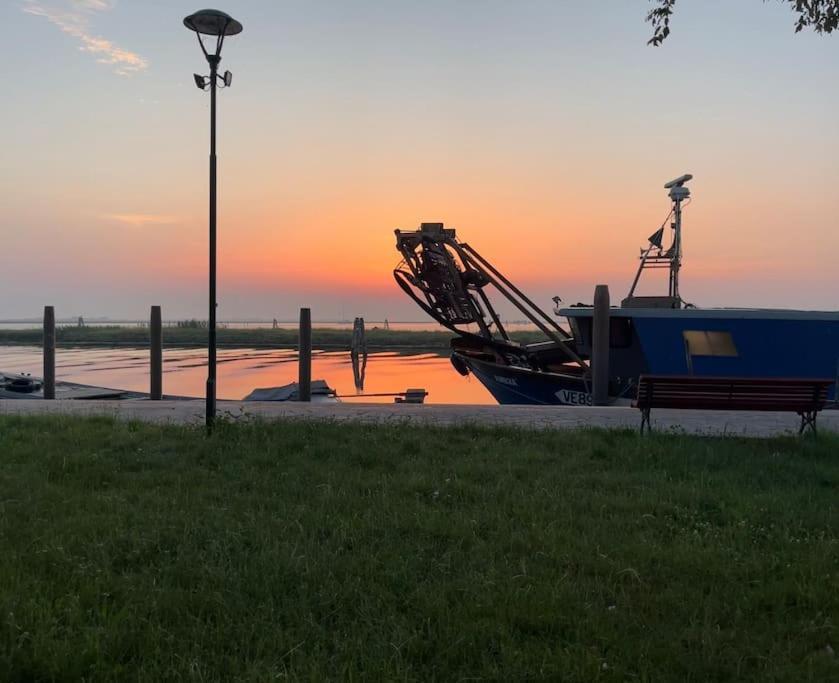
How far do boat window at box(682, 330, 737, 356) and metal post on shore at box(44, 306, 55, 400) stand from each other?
1413 centimetres

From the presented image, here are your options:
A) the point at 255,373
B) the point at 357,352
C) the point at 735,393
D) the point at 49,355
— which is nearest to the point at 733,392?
the point at 735,393

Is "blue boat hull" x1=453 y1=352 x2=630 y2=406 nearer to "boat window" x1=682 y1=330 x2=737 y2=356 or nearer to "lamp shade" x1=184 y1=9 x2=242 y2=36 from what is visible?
"boat window" x1=682 y1=330 x2=737 y2=356

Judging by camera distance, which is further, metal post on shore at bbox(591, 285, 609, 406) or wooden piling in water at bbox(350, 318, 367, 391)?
wooden piling in water at bbox(350, 318, 367, 391)

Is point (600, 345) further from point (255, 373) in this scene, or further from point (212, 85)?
point (255, 373)

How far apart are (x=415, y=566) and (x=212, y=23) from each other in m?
7.27

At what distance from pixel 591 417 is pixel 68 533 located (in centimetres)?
793

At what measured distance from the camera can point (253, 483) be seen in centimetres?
593

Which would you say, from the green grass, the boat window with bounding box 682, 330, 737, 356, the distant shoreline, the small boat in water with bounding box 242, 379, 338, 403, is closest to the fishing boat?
the boat window with bounding box 682, 330, 737, 356

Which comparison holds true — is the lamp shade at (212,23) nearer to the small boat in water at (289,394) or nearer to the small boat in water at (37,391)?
the small boat in water at (289,394)

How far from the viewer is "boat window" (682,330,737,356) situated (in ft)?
43.1

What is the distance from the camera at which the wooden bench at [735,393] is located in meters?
8.00

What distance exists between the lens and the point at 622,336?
13.9 meters

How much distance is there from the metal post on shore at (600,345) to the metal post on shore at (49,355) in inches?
478

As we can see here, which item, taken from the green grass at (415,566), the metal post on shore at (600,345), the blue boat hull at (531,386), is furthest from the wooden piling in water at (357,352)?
the green grass at (415,566)
